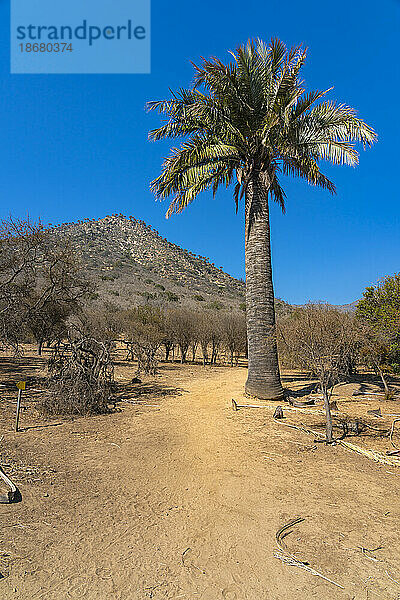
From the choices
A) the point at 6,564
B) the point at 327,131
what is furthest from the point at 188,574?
the point at 327,131

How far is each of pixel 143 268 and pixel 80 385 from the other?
4927cm

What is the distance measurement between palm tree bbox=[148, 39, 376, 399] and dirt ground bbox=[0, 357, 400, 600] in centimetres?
357

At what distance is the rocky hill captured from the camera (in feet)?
148

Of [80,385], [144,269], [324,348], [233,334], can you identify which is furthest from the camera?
[144,269]

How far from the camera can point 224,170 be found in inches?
480

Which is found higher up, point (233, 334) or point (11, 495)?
point (233, 334)

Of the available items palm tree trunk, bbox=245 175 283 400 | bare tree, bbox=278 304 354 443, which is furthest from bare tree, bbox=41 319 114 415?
bare tree, bbox=278 304 354 443

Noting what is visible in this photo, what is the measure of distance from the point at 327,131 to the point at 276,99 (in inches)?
69.3

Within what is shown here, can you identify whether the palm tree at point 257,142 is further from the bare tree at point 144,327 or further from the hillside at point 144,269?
the hillside at point 144,269

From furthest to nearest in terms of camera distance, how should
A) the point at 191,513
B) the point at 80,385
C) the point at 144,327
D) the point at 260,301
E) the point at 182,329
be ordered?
the point at 182,329
the point at 144,327
the point at 260,301
the point at 80,385
the point at 191,513

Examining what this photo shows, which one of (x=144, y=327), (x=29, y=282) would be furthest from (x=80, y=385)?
(x=144, y=327)

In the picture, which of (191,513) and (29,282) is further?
(29,282)

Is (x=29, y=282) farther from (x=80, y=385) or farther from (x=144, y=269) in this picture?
(x=144, y=269)

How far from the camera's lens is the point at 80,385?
9.48m
